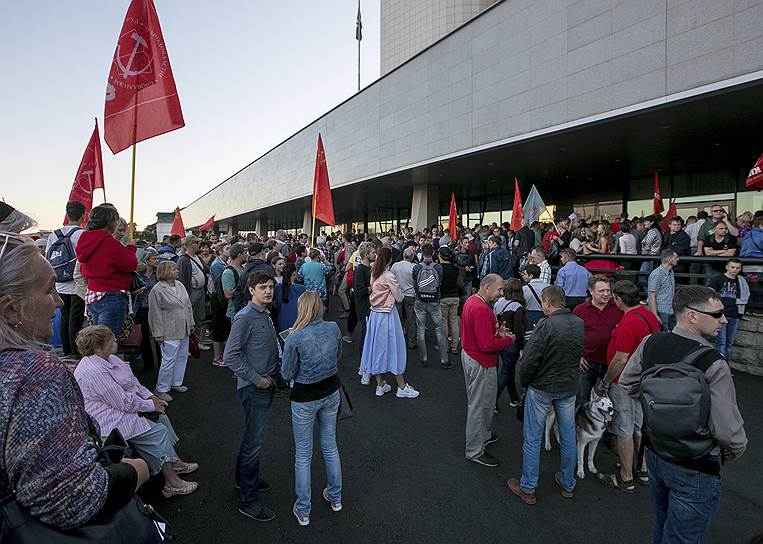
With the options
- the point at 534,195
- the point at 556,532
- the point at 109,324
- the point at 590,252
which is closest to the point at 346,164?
the point at 534,195

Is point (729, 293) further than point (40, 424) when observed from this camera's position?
Yes

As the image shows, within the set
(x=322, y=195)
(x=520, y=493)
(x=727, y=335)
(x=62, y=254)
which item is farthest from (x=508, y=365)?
(x=322, y=195)

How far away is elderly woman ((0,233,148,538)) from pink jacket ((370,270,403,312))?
4.94 m

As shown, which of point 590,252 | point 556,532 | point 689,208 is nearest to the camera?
point 556,532

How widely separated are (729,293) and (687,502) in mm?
6060

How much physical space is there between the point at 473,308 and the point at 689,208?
60.2ft

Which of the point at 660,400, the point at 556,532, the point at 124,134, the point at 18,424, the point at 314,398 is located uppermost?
the point at 124,134

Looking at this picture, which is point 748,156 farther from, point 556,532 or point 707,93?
point 556,532

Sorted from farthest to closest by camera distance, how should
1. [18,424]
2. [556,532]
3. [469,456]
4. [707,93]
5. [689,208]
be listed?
[689,208], [707,93], [469,456], [556,532], [18,424]

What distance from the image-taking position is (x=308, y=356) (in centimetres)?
328

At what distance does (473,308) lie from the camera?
167 inches

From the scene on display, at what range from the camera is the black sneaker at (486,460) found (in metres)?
4.14

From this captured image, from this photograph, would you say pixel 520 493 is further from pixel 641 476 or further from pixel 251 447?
pixel 251 447

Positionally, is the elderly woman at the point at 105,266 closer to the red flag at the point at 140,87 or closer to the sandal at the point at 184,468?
the sandal at the point at 184,468
